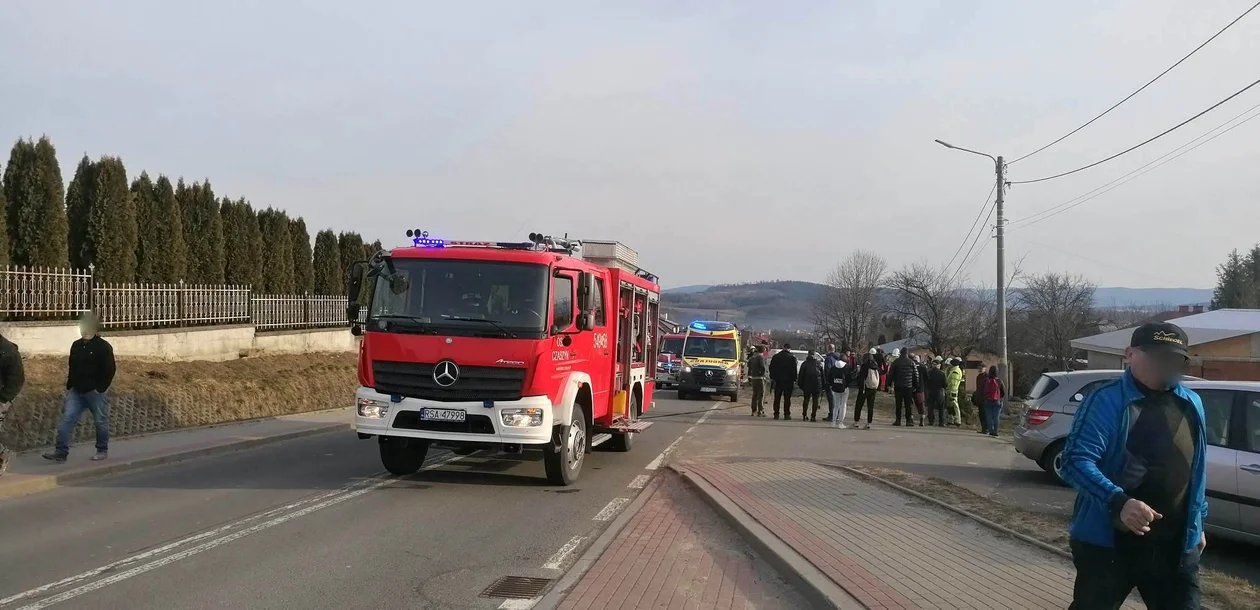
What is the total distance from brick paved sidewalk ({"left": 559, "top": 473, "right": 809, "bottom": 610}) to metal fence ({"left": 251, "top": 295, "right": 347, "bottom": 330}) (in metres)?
18.5

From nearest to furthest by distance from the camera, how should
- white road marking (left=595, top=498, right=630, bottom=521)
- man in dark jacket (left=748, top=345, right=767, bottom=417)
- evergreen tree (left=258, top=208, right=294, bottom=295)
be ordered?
1. white road marking (left=595, top=498, right=630, bottom=521)
2. man in dark jacket (left=748, top=345, right=767, bottom=417)
3. evergreen tree (left=258, top=208, right=294, bottom=295)

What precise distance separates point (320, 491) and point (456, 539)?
9.63 ft

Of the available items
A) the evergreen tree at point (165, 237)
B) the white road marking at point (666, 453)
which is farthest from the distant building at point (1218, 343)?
the evergreen tree at point (165, 237)

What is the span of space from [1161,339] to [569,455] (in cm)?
758

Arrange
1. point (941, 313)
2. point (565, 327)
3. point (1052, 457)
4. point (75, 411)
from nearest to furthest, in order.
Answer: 1. point (565, 327)
2. point (75, 411)
3. point (1052, 457)
4. point (941, 313)

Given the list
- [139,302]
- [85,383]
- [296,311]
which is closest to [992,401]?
[85,383]

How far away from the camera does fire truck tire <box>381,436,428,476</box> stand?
10.6 metres

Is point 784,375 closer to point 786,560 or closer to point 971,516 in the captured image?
point 971,516

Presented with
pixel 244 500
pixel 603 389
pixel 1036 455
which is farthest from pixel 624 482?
pixel 1036 455

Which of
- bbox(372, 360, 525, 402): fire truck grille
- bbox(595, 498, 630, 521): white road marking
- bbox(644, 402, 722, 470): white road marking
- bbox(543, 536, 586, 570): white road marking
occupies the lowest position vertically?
bbox(644, 402, 722, 470): white road marking

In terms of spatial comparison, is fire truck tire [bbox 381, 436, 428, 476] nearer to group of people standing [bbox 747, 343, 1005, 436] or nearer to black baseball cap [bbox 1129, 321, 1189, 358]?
black baseball cap [bbox 1129, 321, 1189, 358]

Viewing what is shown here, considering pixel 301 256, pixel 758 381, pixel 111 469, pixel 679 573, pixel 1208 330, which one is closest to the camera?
pixel 679 573

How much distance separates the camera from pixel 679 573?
259 inches

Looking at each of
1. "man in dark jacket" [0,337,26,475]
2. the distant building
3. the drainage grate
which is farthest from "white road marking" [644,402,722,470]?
the distant building
